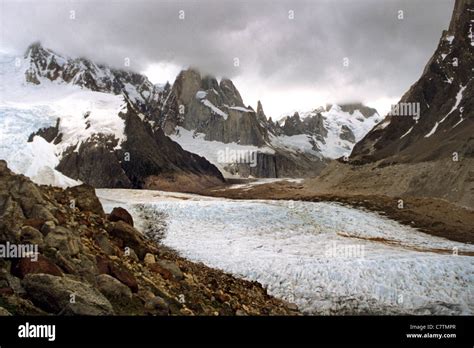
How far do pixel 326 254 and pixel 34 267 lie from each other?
11.8 m

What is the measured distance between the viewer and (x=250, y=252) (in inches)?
749

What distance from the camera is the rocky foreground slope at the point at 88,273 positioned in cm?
841

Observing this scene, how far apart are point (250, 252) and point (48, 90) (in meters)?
122

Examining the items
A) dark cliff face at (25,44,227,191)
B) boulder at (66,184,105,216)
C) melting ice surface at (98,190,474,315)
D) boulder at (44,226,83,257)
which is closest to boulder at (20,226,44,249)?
boulder at (44,226,83,257)

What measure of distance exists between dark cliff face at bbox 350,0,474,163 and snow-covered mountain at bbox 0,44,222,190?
3864 cm

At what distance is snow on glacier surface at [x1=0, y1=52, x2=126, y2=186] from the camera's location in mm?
29422

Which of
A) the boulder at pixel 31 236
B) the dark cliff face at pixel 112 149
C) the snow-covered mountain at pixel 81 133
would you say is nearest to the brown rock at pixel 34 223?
the boulder at pixel 31 236

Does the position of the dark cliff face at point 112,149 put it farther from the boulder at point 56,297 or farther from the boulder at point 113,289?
the boulder at point 56,297

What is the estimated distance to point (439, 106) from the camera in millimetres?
76625

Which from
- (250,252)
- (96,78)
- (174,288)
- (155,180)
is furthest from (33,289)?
(96,78)

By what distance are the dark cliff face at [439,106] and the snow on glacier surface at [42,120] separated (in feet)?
132

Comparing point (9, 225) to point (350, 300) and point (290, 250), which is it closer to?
point (350, 300)

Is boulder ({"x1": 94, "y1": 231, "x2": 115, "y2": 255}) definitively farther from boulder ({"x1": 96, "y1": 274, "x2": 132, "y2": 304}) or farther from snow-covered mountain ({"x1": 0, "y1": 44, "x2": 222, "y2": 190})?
snow-covered mountain ({"x1": 0, "y1": 44, "x2": 222, "y2": 190})

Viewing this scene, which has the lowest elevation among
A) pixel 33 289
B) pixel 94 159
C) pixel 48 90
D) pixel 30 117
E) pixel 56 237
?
pixel 33 289
